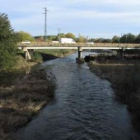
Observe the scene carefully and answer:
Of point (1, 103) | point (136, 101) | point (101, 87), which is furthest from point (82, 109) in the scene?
point (101, 87)

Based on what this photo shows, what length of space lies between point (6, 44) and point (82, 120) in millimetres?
37142

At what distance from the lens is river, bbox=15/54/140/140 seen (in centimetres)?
2191

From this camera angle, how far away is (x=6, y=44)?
193 feet

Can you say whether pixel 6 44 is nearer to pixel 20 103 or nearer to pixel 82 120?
pixel 20 103

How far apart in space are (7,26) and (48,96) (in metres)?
29.7

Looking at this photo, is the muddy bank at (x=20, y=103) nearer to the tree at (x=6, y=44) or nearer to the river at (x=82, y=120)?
the river at (x=82, y=120)

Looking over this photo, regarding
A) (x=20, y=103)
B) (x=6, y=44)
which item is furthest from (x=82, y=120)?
(x=6, y=44)

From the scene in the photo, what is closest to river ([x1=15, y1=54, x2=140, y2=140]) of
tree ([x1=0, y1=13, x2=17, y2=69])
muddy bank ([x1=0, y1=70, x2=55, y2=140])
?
muddy bank ([x1=0, y1=70, x2=55, y2=140])

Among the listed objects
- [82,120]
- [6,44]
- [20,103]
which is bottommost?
[82,120]

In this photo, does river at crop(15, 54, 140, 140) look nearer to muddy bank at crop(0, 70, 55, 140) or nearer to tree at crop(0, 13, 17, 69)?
muddy bank at crop(0, 70, 55, 140)

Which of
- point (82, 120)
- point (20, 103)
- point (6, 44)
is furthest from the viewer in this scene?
point (6, 44)

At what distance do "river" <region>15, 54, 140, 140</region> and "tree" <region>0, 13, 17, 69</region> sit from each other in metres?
23.0

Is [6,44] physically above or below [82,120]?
above

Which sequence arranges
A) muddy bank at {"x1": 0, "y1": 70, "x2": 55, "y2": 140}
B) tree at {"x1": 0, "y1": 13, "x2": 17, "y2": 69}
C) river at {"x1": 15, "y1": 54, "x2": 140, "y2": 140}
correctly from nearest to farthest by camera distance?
river at {"x1": 15, "y1": 54, "x2": 140, "y2": 140} → muddy bank at {"x1": 0, "y1": 70, "x2": 55, "y2": 140} → tree at {"x1": 0, "y1": 13, "x2": 17, "y2": 69}
